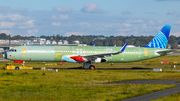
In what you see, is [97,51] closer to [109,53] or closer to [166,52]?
[109,53]

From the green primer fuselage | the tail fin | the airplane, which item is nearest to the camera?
the green primer fuselage

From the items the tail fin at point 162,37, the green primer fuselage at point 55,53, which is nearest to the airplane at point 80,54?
the green primer fuselage at point 55,53

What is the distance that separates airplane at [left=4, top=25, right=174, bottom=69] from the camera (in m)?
49.9

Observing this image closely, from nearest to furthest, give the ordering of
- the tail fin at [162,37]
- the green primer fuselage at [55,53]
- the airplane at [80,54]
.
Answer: the green primer fuselage at [55,53], the airplane at [80,54], the tail fin at [162,37]

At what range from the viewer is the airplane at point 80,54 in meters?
49.9

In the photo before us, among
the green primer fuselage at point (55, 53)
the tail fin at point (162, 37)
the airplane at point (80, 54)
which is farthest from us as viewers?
the tail fin at point (162, 37)

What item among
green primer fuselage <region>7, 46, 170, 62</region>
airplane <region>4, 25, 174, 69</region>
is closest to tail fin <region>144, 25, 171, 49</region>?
airplane <region>4, 25, 174, 69</region>

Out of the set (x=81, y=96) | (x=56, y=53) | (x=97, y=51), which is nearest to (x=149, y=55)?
(x=97, y=51)

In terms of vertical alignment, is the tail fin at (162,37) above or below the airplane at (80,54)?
above

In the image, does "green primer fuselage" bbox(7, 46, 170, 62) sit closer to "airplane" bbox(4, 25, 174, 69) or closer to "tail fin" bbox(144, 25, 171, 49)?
"airplane" bbox(4, 25, 174, 69)

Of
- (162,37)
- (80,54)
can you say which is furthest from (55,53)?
(162,37)

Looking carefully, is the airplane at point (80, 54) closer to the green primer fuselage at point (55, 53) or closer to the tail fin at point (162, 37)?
the green primer fuselage at point (55, 53)

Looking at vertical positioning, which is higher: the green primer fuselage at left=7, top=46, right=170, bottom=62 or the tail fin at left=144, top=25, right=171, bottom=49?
the tail fin at left=144, top=25, right=171, bottom=49

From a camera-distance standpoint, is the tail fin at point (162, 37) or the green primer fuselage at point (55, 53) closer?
the green primer fuselage at point (55, 53)
